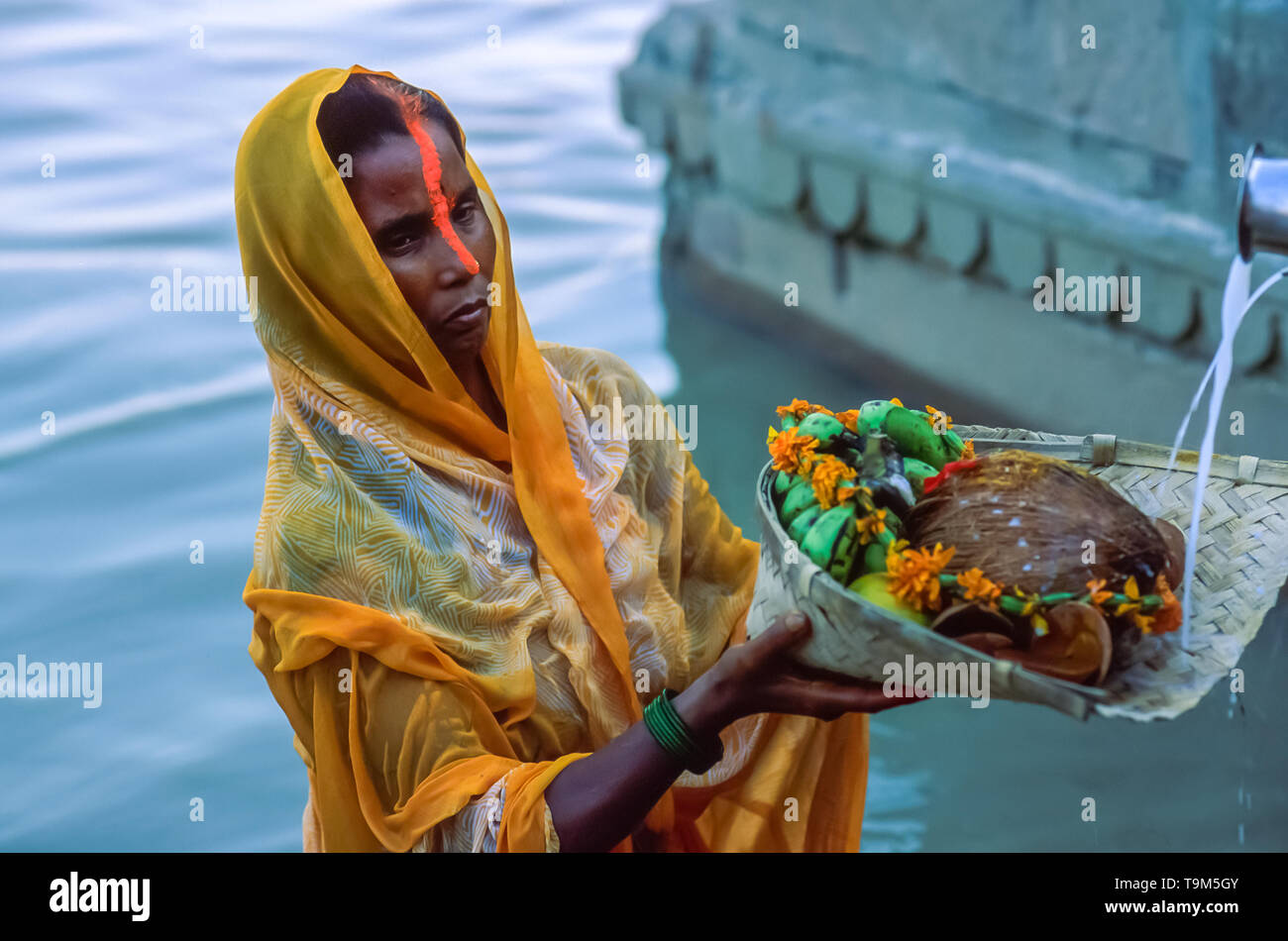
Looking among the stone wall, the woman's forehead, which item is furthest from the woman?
the stone wall

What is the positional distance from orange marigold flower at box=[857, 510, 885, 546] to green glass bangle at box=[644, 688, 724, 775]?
28cm

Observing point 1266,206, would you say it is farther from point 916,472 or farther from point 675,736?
point 675,736

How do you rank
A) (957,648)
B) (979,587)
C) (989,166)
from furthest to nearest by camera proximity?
(989,166), (979,587), (957,648)

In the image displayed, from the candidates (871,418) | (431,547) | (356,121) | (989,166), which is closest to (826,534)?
(871,418)

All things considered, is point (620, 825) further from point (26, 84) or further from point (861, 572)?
point (26, 84)

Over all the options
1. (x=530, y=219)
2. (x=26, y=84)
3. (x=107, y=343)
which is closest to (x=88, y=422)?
(x=107, y=343)

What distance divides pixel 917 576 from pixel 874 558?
86 millimetres

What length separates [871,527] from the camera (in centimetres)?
166

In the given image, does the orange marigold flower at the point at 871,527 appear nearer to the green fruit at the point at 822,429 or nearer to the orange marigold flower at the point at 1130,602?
the green fruit at the point at 822,429

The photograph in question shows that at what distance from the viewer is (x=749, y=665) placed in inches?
64.6

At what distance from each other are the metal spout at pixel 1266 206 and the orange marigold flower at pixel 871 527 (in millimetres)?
505

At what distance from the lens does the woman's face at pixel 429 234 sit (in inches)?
67.1

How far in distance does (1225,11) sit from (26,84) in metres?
6.10

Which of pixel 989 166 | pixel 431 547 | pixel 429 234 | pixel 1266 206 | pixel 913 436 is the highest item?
pixel 1266 206
